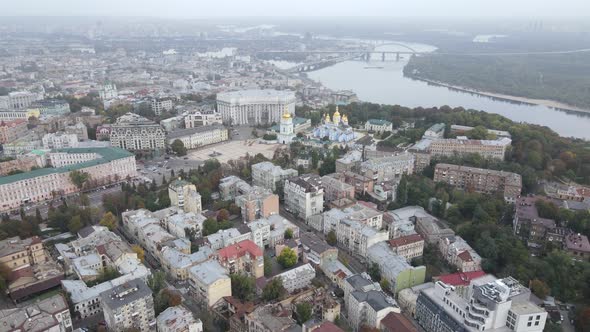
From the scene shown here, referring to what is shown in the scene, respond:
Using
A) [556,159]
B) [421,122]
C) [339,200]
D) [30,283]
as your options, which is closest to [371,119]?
[421,122]

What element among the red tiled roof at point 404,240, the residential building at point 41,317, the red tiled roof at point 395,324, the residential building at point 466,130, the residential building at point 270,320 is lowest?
the red tiled roof at point 395,324

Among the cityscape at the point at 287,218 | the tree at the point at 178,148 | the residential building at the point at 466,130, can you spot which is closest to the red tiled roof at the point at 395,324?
the cityscape at the point at 287,218

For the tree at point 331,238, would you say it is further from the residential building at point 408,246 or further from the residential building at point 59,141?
the residential building at point 59,141

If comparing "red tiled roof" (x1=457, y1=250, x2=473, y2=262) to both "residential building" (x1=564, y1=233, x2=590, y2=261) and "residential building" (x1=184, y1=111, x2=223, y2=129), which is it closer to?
"residential building" (x1=564, y1=233, x2=590, y2=261)

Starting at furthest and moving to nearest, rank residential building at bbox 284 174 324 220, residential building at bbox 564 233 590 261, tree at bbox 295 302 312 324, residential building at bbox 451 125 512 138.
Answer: residential building at bbox 451 125 512 138, residential building at bbox 284 174 324 220, residential building at bbox 564 233 590 261, tree at bbox 295 302 312 324

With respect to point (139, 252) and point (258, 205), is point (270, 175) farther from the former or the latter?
point (139, 252)

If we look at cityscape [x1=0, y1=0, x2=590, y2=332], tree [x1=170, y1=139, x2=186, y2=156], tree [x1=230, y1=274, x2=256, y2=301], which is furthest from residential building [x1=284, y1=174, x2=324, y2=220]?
tree [x1=170, y1=139, x2=186, y2=156]

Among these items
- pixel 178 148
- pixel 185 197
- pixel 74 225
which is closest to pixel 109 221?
pixel 74 225
